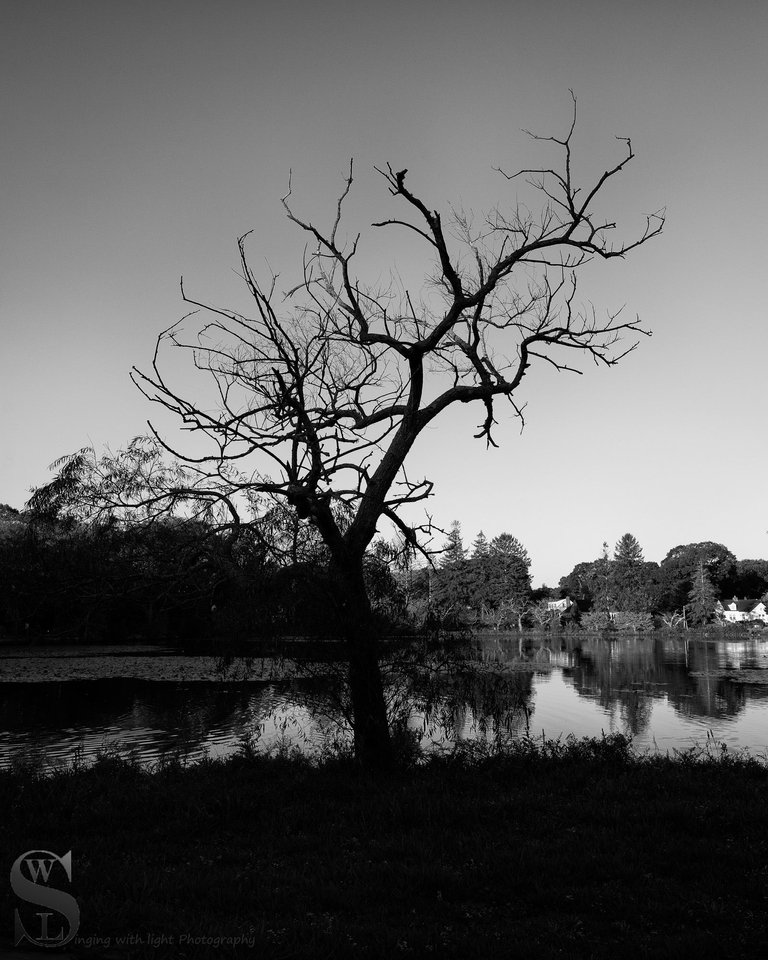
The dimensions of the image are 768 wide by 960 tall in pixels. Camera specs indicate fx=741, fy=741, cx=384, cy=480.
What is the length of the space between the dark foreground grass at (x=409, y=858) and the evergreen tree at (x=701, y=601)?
87.9 m

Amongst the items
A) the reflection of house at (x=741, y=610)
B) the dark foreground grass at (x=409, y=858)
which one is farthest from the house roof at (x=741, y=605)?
the dark foreground grass at (x=409, y=858)

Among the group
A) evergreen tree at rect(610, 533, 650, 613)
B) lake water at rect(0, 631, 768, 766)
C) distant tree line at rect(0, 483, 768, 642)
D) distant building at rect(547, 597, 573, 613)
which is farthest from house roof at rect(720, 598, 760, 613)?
distant tree line at rect(0, 483, 768, 642)

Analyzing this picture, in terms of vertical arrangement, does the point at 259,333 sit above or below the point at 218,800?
above

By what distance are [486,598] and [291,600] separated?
80.5 m

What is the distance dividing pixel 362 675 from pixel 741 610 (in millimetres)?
114079

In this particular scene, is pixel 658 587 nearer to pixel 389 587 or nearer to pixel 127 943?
pixel 389 587

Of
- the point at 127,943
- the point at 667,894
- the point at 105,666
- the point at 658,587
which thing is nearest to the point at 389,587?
the point at 667,894

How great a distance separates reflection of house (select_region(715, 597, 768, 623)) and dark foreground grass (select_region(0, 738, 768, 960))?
9787cm

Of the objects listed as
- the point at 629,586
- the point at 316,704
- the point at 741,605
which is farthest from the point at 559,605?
the point at 316,704

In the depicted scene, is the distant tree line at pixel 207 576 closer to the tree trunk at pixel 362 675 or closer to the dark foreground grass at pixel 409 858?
the tree trunk at pixel 362 675

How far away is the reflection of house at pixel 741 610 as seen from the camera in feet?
332

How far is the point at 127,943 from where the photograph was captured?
4820 millimetres

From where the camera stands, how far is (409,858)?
6645 mm

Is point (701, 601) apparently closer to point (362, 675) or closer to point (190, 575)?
point (362, 675)
